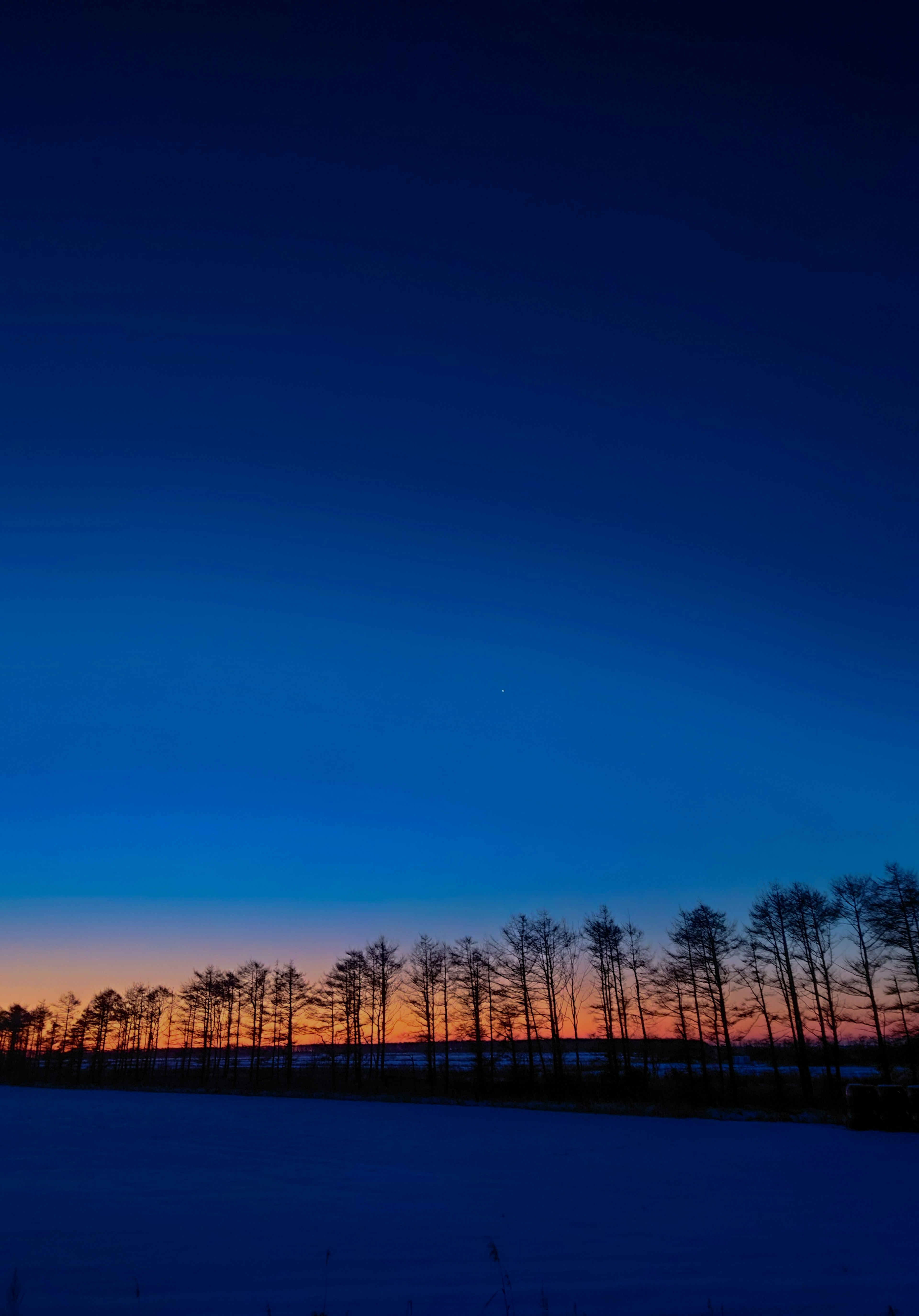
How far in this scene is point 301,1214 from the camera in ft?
36.5

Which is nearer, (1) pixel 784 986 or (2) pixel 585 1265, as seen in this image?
(2) pixel 585 1265

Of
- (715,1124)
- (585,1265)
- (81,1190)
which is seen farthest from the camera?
(715,1124)

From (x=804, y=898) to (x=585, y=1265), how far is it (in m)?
43.6

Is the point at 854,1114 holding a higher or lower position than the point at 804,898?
lower

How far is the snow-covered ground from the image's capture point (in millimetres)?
7473

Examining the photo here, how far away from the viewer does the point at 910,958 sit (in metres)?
40.1

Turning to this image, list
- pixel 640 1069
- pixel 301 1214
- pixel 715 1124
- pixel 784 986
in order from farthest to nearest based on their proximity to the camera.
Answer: pixel 640 1069
pixel 784 986
pixel 715 1124
pixel 301 1214

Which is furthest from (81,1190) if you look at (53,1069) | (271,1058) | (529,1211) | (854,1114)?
(53,1069)

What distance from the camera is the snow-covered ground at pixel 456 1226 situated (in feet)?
24.5

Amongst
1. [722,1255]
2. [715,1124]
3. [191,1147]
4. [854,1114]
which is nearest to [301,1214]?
[722,1255]

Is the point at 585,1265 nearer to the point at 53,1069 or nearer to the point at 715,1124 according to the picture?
the point at 715,1124

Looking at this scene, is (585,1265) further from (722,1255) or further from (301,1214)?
(301,1214)

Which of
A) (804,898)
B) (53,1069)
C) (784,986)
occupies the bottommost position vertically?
(53,1069)

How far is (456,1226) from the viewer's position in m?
10.5
